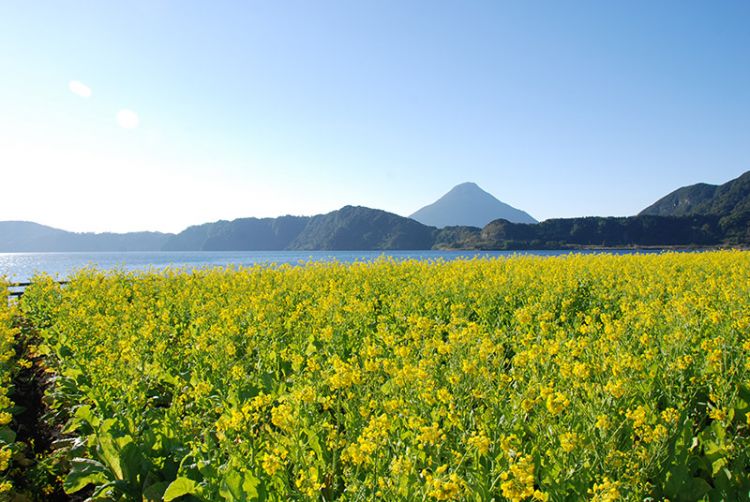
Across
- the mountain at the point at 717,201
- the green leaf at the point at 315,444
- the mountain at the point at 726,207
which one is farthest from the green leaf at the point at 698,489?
the mountain at the point at 717,201

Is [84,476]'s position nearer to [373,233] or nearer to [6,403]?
[6,403]

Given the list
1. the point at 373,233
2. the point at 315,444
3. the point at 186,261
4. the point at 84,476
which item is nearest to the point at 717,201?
the point at 373,233

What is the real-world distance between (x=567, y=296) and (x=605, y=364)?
5483 mm

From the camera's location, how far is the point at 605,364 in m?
3.42

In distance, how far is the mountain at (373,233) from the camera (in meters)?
161

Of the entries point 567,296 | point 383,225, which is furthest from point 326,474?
Result: point 383,225

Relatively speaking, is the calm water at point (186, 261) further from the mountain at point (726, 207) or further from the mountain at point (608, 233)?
the mountain at point (726, 207)

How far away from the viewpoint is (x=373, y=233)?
179 m

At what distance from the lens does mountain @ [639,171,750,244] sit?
2891 inches

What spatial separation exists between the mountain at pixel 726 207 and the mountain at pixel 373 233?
7554 cm

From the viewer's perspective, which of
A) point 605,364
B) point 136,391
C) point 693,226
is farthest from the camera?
point 693,226

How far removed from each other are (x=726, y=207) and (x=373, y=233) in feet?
380

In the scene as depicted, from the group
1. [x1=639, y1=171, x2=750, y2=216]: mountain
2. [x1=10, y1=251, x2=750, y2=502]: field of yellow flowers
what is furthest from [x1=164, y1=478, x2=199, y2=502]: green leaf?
[x1=639, y1=171, x2=750, y2=216]: mountain

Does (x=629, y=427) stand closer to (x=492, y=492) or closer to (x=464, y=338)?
(x=492, y=492)
